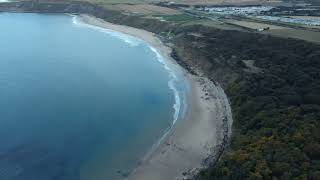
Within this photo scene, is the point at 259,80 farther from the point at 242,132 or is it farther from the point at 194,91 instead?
the point at 242,132

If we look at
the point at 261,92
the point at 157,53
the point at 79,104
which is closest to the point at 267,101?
the point at 261,92

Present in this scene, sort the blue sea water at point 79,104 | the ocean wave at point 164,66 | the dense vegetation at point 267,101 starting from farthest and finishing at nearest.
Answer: the ocean wave at point 164,66, the blue sea water at point 79,104, the dense vegetation at point 267,101

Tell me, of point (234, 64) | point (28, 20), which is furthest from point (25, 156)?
point (28, 20)

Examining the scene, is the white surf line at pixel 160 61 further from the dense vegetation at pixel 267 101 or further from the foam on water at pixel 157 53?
the dense vegetation at pixel 267 101

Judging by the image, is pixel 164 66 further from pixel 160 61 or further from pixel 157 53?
pixel 157 53

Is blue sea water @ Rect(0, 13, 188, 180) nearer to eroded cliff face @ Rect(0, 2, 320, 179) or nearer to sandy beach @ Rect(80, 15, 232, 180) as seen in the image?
sandy beach @ Rect(80, 15, 232, 180)

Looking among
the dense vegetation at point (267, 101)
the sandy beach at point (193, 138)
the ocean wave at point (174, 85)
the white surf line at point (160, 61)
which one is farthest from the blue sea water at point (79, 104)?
the dense vegetation at point (267, 101)
